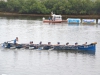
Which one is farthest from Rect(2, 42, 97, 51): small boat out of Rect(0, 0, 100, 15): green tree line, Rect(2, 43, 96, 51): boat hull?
Rect(0, 0, 100, 15): green tree line

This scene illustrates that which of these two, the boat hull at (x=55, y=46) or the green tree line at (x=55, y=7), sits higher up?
the green tree line at (x=55, y=7)

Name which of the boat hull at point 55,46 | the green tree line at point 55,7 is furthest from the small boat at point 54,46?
the green tree line at point 55,7

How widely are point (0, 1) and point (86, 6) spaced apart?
94.3 feet

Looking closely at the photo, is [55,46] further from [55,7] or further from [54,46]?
[55,7]

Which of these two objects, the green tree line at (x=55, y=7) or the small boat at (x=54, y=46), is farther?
the green tree line at (x=55, y=7)

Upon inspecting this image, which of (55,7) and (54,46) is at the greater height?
(55,7)

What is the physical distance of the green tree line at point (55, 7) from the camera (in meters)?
114

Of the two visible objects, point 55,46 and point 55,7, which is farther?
point 55,7

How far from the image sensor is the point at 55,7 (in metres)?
116

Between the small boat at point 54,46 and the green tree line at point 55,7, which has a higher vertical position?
the green tree line at point 55,7

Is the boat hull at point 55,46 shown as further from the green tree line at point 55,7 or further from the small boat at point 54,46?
the green tree line at point 55,7

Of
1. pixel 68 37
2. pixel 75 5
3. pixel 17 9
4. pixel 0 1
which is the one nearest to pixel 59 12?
pixel 75 5

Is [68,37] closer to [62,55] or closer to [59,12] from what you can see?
[62,55]

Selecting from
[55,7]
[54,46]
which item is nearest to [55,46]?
[54,46]
